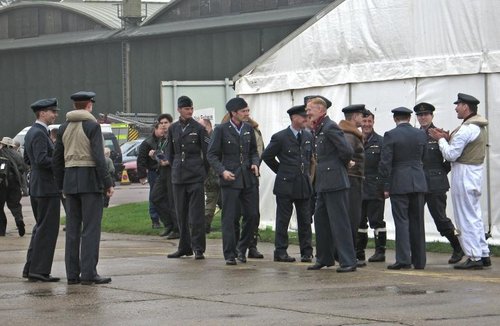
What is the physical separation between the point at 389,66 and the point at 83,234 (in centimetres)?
614

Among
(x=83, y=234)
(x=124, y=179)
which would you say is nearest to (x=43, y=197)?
(x=83, y=234)

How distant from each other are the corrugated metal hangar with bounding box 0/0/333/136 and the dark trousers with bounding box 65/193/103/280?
39.0 meters

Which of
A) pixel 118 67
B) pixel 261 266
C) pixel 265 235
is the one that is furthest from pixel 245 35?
pixel 261 266

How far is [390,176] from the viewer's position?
13.5 metres

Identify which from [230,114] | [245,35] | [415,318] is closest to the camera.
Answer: [415,318]

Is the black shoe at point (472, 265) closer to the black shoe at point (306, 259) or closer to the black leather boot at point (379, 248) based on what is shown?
the black leather boot at point (379, 248)

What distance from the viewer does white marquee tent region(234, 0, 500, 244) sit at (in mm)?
15562

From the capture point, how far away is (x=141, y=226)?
20.7m

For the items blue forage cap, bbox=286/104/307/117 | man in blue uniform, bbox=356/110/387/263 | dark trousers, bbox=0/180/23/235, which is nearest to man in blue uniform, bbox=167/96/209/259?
blue forage cap, bbox=286/104/307/117

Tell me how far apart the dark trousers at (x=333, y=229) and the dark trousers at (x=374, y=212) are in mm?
1410

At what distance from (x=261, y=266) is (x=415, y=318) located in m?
4.63

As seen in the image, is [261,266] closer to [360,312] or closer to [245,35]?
[360,312]

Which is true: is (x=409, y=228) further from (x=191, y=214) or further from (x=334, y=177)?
(x=191, y=214)

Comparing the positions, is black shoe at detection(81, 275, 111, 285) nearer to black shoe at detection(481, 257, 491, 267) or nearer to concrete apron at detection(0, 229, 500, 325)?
concrete apron at detection(0, 229, 500, 325)
